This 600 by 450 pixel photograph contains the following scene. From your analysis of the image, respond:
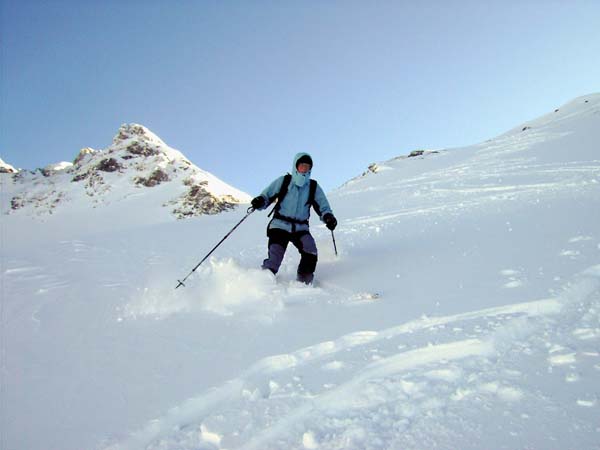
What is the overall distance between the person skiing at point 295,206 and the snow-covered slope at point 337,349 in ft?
1.68

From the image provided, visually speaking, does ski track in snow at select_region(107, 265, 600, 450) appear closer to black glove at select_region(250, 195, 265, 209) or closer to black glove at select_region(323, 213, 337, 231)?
black glove at select_region(323, 213, 337, 231)

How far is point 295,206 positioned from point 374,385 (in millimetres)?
3349

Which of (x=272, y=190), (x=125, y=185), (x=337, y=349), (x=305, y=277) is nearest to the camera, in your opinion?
(x=337, y=349)

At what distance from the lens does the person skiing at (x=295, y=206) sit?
4941 mm

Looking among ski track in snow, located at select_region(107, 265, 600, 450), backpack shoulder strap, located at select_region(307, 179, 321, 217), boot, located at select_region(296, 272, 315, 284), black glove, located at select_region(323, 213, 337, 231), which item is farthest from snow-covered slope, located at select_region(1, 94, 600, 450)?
backpack shoulder strap, located at select_region(307, 179, 321, 217)

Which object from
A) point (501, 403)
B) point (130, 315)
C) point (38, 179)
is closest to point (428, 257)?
point (501, 403)

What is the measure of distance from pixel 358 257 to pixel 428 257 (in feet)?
3.82

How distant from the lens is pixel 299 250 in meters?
4.88

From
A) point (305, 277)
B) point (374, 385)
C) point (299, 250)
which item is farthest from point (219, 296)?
point (374, 385)

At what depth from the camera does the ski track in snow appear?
175cm

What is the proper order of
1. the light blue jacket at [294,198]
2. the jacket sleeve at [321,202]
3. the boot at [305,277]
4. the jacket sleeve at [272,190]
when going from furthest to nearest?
the jacket sleeve at [321,202]
the jacket sleeve at [272,190]
the light blue jacket at [294,198]
the boot at [305,277]

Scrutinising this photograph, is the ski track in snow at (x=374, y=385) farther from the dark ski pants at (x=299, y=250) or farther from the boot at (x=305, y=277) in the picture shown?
the dark ski pants at (x=299, y=250)

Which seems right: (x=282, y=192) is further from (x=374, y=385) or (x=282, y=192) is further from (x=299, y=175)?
(x=374, y=385)

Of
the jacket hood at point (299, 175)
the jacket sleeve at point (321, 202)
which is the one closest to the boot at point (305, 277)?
the jacket sleeve at point (321, 202)
